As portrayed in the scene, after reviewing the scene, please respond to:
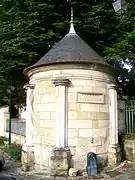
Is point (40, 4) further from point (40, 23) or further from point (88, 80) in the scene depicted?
point (88, 80)

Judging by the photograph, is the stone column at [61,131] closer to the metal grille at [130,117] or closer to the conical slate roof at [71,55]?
the conical slate roof at [71,55]

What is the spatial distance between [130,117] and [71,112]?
3.42 metres

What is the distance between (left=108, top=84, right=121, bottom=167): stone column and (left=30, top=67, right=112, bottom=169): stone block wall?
0.19 m

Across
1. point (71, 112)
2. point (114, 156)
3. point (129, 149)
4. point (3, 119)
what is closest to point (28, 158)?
point (71, 112)

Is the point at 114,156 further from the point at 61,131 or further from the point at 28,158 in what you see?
the point at 28,158

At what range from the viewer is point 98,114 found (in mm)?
12180

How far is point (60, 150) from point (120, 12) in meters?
10.1

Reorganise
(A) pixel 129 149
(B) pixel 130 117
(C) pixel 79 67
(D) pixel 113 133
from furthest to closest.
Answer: (B) pixel 130 117 → (A) pixel 129 149 → (D) pixel 113 133 → (C) pixel 79 67

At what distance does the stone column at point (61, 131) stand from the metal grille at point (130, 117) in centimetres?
346

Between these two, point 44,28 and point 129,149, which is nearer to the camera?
point 129,149

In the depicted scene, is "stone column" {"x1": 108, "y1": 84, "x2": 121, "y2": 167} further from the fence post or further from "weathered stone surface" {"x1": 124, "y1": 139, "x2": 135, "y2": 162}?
the fence post

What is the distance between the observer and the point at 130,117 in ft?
45.6

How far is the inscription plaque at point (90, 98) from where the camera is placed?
39.0ft

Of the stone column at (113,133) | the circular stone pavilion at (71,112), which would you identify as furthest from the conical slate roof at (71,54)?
the stone column at (113,133)
